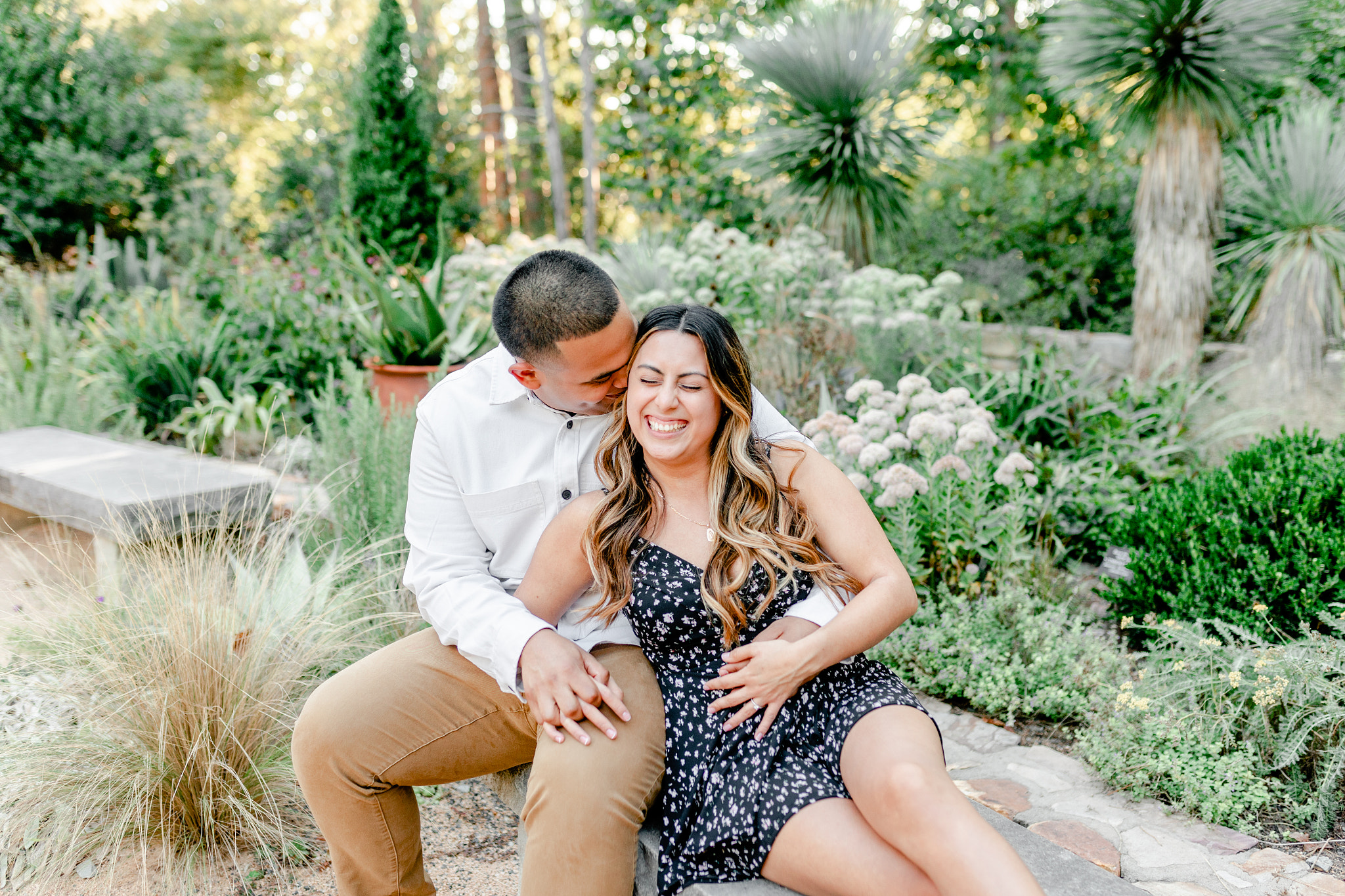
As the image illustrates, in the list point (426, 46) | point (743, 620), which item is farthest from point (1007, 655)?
point (426, 46)

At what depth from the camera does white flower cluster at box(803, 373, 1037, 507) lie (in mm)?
3107

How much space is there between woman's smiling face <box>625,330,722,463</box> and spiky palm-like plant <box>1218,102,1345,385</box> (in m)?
5.10

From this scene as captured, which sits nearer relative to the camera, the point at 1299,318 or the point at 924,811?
the point at 924,811

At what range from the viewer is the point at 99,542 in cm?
Result: 337

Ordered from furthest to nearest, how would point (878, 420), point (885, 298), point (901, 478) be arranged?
point (885, 298)
point (878, 420)
point (901, 478)

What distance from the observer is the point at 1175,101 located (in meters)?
5.54

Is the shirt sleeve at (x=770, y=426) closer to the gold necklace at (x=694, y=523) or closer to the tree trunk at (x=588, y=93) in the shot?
the gold necklace at (x=694, y=523)

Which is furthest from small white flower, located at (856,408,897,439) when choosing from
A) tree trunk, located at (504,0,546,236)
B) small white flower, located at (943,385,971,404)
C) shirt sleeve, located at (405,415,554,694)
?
tree trunk, located at (504,0,546,236)

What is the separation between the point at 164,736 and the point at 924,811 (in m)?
1.84

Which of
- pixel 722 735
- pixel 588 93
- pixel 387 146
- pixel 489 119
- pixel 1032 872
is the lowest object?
pixel 1032 872

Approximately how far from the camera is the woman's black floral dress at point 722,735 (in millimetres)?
1682

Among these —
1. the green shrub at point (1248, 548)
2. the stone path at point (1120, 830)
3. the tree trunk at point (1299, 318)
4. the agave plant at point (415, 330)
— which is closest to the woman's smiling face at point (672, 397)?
the stone path at point (1120, 830)

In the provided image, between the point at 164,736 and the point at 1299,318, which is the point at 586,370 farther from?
the point at 1299,318

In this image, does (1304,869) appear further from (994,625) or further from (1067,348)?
(1067,348)
